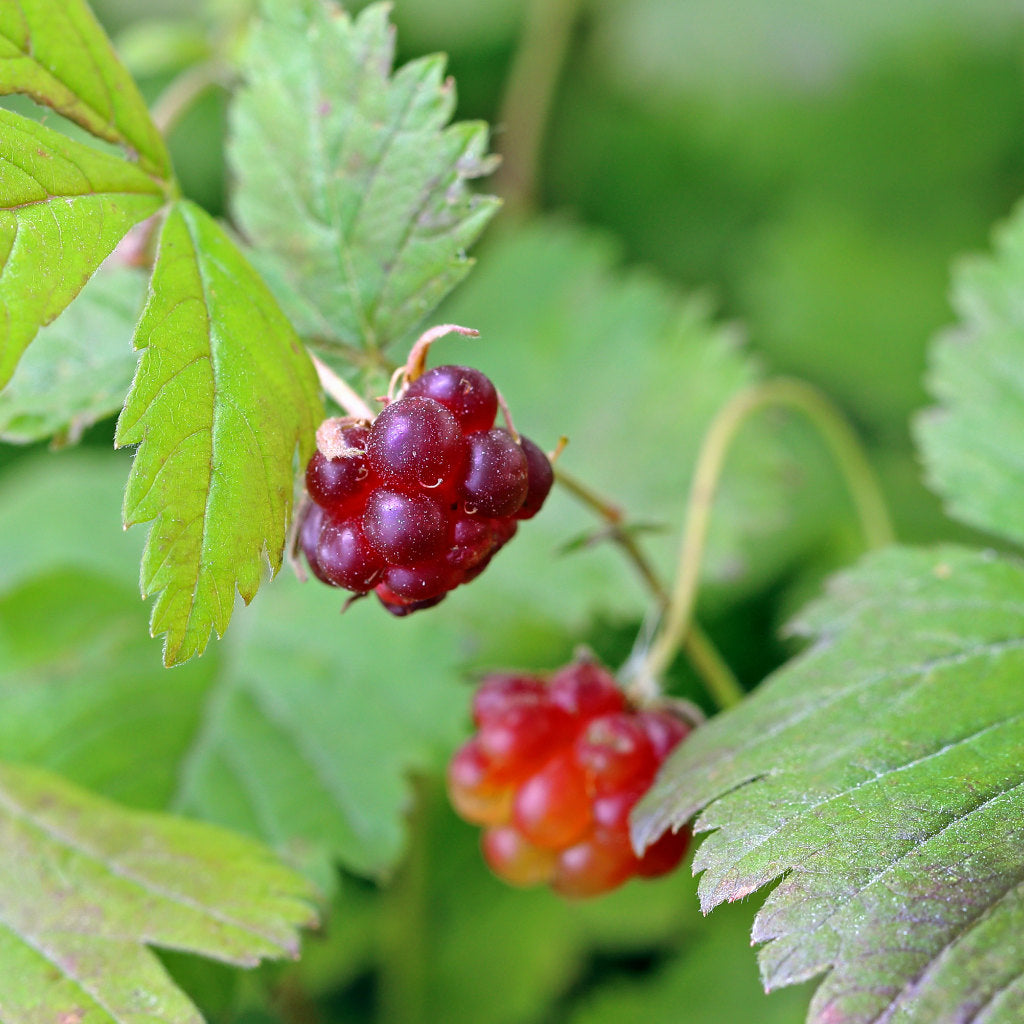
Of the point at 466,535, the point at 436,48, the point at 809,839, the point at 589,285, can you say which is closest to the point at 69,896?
the point at 466,535

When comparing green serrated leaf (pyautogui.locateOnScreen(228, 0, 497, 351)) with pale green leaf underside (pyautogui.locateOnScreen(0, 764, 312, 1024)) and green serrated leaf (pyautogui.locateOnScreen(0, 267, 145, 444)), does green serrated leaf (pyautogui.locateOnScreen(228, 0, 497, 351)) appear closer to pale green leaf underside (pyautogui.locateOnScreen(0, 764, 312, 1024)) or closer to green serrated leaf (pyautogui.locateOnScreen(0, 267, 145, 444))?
green serrated leaf (pyautogui.locateOnScreen(0, 267, 145, 444))

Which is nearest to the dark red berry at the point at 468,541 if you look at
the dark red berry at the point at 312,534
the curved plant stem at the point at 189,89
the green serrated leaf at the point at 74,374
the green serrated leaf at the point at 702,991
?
the dark red berry at the point at 312,534

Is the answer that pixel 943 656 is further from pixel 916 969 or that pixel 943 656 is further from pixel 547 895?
pixel 547 895

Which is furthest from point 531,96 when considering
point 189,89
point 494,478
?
point 494,478

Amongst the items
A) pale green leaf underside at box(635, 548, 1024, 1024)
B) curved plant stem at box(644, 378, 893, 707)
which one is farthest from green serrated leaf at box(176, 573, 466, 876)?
pale green leaf underside at box(635, 548, 1024, 1024)

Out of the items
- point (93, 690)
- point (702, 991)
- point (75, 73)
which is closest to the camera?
point (75, 73)

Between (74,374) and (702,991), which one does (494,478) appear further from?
(702,991)
